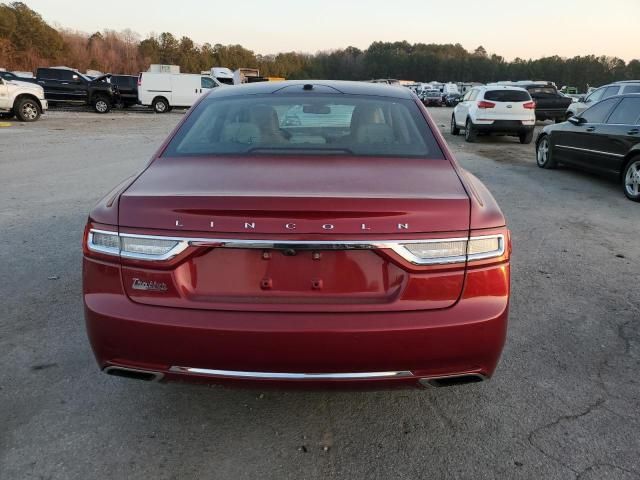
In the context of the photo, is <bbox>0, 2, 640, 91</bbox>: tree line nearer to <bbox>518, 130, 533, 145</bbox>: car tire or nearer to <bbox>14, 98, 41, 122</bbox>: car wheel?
<bbox>14, 98, 41, 122</bbox>: car wheel

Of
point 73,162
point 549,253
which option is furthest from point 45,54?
point 549,253

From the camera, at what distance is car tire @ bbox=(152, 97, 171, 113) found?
30511 millimetres

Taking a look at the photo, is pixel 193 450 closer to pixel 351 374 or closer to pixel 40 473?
pixel 40 473

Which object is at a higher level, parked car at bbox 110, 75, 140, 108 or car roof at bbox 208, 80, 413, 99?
car roof at bbox 208, 80, 413, 99

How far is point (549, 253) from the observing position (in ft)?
18.6

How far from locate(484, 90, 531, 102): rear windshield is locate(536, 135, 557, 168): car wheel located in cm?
459

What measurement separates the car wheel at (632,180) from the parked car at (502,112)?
305 inches

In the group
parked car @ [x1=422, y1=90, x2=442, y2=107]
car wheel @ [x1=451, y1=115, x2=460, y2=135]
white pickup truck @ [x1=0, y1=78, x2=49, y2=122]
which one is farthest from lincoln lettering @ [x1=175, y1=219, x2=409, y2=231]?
parked car @ [x1=422, y1=90, x2=442, y2=107]

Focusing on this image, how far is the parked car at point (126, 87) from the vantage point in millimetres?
30905

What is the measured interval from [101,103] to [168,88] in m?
3.76

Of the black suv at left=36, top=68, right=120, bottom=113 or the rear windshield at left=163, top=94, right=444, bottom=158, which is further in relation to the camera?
the black suv at left=36, top=68, right=120, bottom=113

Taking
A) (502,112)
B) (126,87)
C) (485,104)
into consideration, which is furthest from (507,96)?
(126,87)

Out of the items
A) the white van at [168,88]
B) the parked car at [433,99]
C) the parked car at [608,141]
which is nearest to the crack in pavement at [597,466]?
the parked car at [608,141]

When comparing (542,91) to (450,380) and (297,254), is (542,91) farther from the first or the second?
(297,254)
